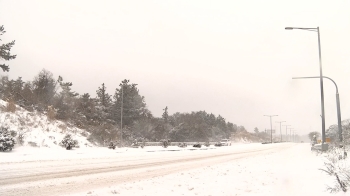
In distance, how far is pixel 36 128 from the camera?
3152 centimetres

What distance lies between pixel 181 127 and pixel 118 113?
19.4 meters

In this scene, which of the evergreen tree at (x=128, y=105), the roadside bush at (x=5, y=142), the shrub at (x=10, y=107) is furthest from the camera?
the evergreen tree at (x=128, y=105)

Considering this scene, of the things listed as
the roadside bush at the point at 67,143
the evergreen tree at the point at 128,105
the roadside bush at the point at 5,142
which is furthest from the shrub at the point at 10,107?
the evergreen tree at the point at 128,105

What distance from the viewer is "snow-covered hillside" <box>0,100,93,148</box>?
2883 centimetres

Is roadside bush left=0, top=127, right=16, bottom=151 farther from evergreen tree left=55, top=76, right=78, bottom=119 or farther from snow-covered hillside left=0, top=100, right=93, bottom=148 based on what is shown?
evergreen tree left=55, top=76, right=78, bottom=119

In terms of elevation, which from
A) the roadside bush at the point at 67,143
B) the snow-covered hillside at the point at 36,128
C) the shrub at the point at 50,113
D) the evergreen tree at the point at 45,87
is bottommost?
the roadside bush at the point at 67,143

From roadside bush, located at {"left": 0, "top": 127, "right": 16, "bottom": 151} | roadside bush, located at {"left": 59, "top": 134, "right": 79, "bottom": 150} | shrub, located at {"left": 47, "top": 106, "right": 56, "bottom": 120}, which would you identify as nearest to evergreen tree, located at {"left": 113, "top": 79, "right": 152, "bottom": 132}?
shrub, located at {"left": 47, "top": 106, "right": 56, "bottom": 120}

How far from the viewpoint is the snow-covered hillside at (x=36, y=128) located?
28.8 meters

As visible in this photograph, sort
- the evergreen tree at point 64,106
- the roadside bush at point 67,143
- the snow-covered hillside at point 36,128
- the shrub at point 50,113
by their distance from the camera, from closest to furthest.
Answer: the snow-covered hillside at point 36,128
the roadside bush at point 67,143
the shrub at point 50,113
the evergreen tree at point 64,106

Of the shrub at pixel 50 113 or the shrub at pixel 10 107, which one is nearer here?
the shrub at pixel 10 107

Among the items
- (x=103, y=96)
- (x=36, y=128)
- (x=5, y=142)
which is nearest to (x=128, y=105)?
(x=103, y=96)

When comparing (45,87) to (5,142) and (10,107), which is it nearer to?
(10,107)

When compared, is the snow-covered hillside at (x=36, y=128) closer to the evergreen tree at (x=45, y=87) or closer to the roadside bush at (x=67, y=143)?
the roadside bush at (x=67, y=143)

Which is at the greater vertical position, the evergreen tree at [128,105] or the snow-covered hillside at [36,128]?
the evergreen tree at [128,105]
